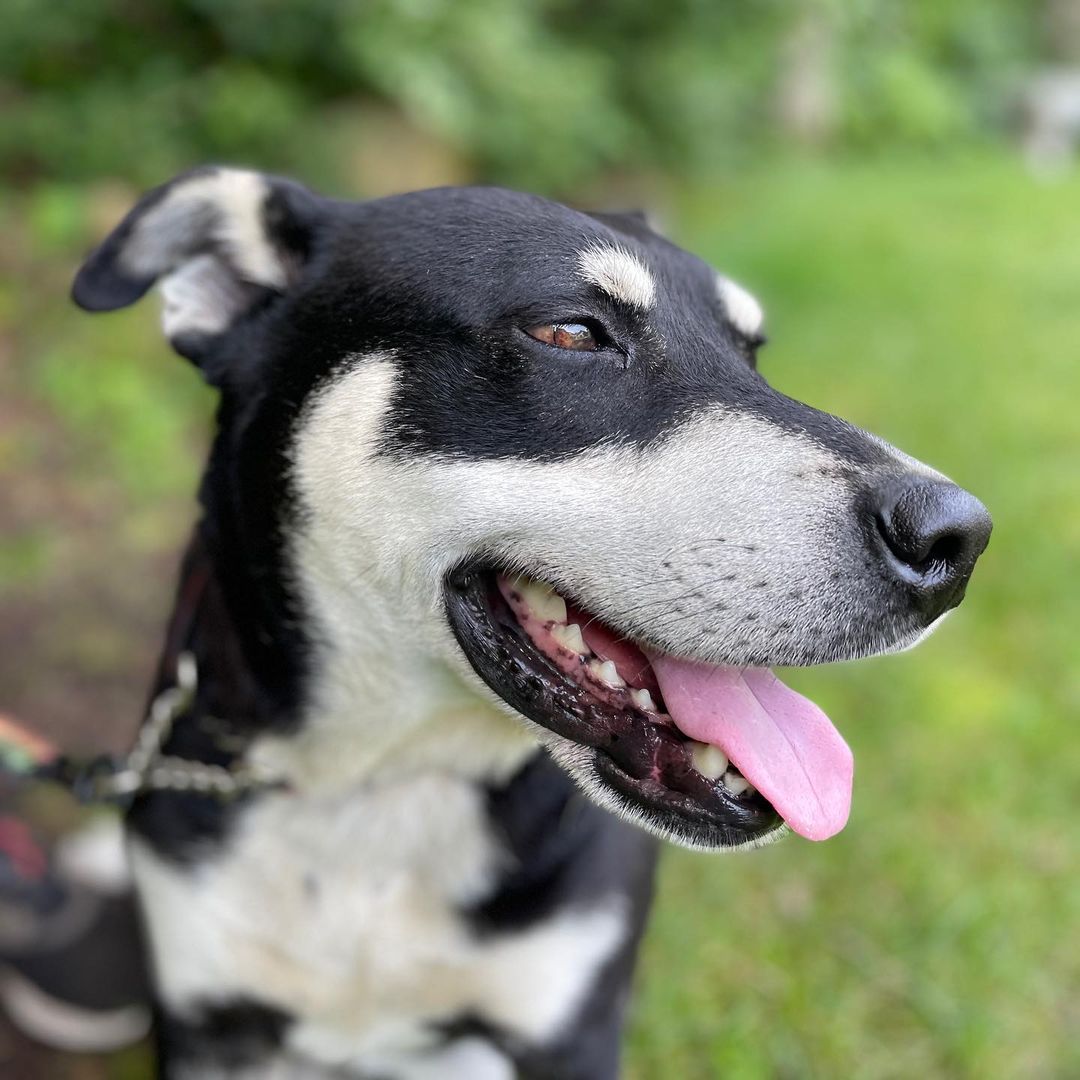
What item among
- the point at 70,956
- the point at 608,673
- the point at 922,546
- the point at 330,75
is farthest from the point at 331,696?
the point at 330,75

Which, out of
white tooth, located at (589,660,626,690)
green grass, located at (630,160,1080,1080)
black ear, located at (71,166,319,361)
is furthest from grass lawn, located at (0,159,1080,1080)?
black ear, located at (71,166,319,361)

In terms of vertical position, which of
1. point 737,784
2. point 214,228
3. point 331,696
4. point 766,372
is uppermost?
point 214,228

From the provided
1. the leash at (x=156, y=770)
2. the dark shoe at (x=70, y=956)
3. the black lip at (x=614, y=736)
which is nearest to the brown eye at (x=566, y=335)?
the black lip at (x=614, y=736)

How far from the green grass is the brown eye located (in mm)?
1751

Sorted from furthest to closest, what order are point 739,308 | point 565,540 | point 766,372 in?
point 766,372 < point 739,308 < point 565,540

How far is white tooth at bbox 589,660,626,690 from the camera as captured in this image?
5.97ft

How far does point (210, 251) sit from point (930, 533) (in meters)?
1.39

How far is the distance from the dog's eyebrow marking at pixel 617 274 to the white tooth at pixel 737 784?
774 mm

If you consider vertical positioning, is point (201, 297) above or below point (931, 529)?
below

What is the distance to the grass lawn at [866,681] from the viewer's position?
278 cm

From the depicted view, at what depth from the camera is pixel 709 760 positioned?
69.7 inches

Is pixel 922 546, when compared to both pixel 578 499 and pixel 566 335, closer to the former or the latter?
pixel 578 499

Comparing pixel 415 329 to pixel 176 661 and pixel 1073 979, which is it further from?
pixel 1073 979

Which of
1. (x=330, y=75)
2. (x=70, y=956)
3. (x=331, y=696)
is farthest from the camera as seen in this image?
(x=330, y=75)
